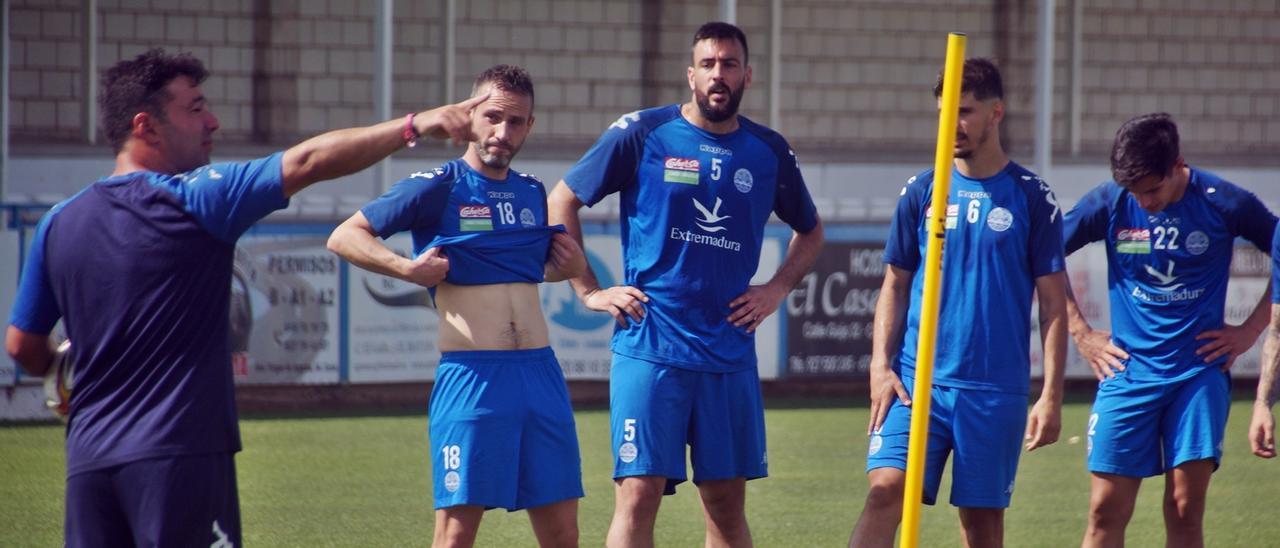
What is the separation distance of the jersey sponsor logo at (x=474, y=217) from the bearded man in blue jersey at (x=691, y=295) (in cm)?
55

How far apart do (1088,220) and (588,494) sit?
3.77 meters

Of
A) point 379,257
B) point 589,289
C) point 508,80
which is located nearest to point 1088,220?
point 589,289

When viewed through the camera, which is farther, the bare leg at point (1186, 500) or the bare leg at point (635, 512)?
the bare leg at point (1186, 500)

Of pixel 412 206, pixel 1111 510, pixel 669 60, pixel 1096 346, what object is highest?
pixel 669 60

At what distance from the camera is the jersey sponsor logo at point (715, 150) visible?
580 centimetres

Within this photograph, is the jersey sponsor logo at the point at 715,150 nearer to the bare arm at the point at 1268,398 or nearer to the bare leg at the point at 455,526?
the bare leg at the point at 455,526

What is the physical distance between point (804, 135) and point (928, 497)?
1490cm

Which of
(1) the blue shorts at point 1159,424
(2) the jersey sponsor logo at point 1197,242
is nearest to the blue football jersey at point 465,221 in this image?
(1) the blue shorts at point 1159,424

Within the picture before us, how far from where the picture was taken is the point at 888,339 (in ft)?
19.3

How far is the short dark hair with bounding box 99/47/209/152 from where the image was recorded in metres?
3.92

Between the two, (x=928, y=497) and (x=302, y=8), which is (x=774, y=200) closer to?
(x=928, y=497)

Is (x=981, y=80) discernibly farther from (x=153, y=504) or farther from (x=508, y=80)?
(x=153, y=504)

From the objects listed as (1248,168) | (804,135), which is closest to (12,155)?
(804,135)

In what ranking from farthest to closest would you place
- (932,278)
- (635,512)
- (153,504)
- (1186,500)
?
(1186,500) < (635,512) < (932,278) < (153,504)
